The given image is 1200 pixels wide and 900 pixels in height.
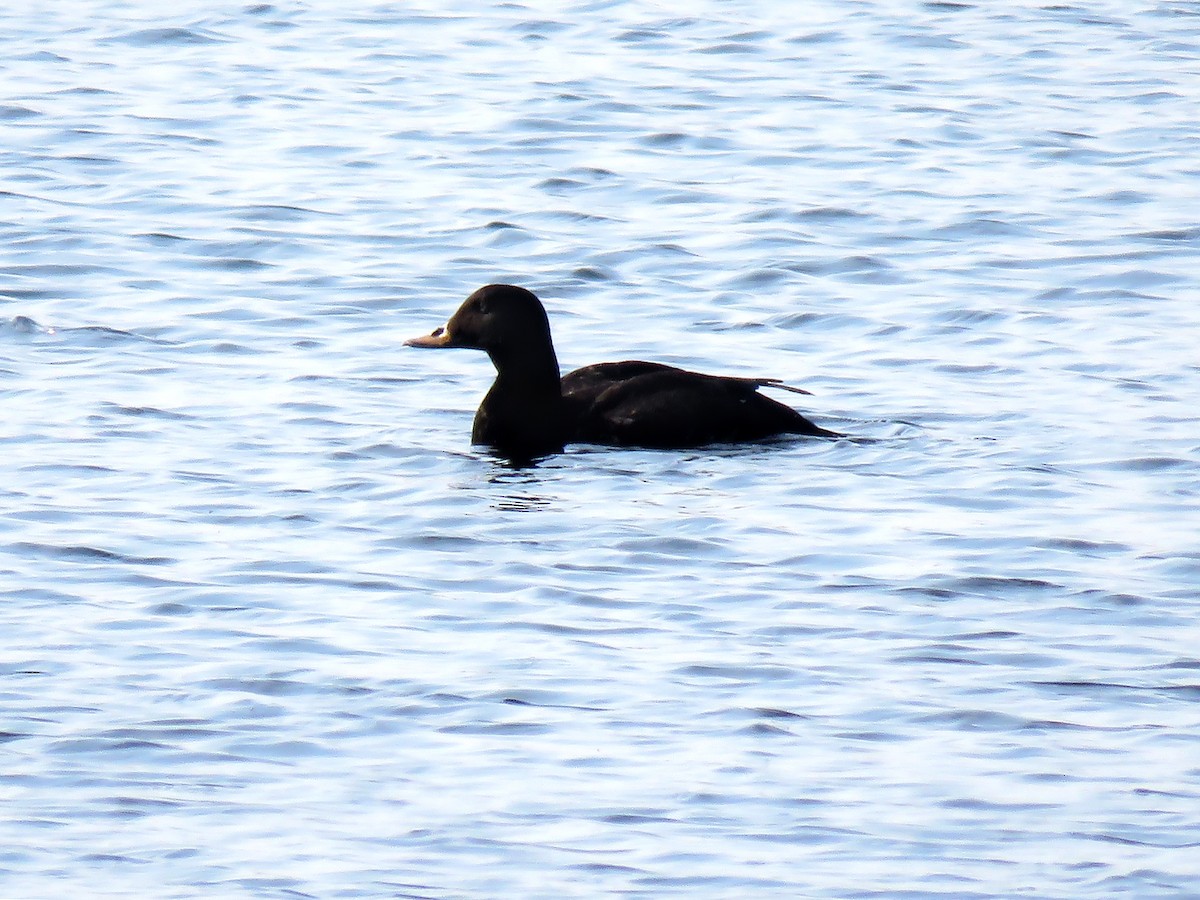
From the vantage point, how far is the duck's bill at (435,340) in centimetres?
1046

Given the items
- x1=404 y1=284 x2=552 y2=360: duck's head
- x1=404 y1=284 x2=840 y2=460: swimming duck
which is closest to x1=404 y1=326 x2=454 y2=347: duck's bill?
x1=404 y1=284 x2=552 y2=360: duck's head

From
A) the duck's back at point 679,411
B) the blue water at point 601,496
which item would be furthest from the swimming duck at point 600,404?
the blue water at point 601,496

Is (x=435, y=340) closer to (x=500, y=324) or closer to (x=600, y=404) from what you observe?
(x=500, y=324)

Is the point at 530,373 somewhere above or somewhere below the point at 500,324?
below

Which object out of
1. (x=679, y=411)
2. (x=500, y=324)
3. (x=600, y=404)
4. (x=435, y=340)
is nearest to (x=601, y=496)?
(x=679, y=411)

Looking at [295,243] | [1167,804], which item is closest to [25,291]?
[295,243]

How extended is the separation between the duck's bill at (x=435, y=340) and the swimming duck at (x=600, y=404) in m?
0.21

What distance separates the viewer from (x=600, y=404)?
9969mm

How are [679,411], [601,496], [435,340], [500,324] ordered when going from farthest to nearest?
[435,340] → [500,324] → [679,411] → [601,496]

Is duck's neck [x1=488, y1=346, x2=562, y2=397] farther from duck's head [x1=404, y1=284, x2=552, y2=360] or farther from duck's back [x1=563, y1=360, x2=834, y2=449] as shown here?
duck's back [x1=563, y1=360, x2=834, y2=449]

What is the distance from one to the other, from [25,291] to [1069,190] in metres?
6.44

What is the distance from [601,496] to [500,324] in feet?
4.57

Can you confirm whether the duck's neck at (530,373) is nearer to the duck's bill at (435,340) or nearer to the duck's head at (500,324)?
the duck's head at (500,324)

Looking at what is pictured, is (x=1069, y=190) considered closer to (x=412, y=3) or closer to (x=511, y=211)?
(x=511, y=211)
